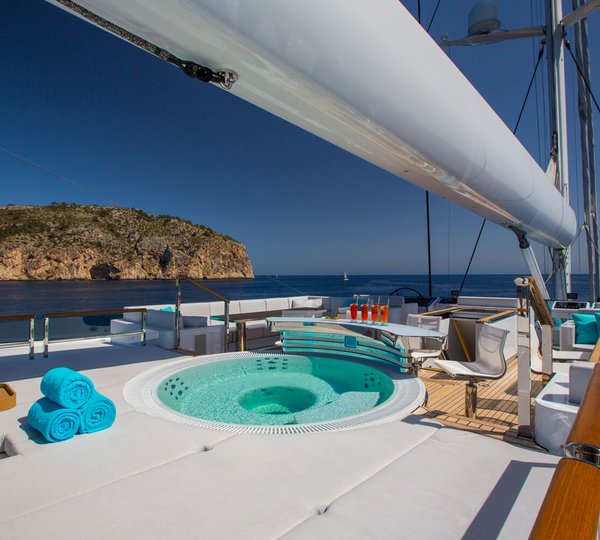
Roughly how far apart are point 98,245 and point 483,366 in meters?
58.7

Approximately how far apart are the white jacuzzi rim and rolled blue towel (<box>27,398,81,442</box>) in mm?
596

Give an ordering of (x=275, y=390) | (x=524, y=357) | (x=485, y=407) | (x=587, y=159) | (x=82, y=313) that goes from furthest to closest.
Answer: (x=587, y=159)
(x=82, y=313)
(x=275, y=390)
(x=485, y=407)
(x=524, y=357)

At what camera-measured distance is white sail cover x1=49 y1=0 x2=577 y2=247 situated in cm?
105

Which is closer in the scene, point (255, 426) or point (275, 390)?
point (255, 426)

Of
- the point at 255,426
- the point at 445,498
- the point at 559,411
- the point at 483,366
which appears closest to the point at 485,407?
the point at 483,366

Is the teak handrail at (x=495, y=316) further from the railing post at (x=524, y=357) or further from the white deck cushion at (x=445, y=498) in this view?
the white deck cushion at (x=445, y=498)

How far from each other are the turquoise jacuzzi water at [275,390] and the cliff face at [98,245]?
5210cm

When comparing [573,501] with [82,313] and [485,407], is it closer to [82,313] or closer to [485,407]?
[485,407]

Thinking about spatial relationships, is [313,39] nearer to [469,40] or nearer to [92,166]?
[469,40]

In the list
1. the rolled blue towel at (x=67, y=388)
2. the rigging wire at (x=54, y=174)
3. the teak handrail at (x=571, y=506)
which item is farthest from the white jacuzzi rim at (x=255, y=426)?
the teak handrail at (x=571, y=506)

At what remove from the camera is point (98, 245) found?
2108 inches

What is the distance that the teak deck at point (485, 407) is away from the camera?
2.89 m

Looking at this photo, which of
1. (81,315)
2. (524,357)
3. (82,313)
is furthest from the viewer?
(81,315)

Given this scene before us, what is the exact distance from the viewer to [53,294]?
138 ft
